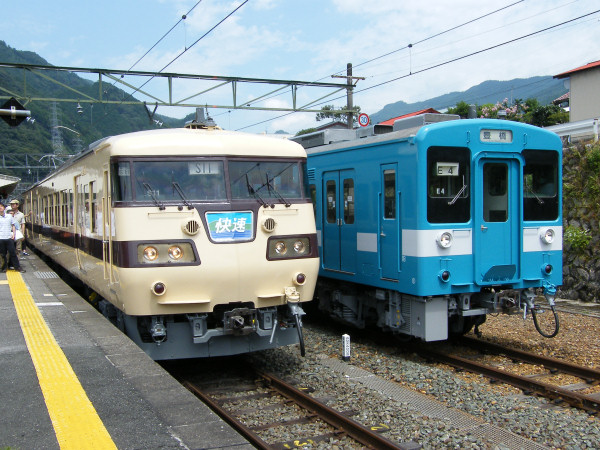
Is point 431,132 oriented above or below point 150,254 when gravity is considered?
above

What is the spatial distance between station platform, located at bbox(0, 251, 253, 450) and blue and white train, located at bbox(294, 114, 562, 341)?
383 centimetres

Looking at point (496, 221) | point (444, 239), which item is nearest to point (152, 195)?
point (444, 239)

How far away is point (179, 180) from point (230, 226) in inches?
30.4

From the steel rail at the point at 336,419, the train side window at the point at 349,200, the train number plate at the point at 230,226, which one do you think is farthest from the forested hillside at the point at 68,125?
the steel rail at the point at 336,419

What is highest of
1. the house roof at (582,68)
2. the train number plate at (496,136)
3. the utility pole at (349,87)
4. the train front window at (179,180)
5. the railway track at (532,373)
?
the house roof at (582,68)

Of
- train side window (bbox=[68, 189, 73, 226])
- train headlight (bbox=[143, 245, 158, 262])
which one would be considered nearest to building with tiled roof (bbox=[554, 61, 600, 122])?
train side window (bbox=[68, 189, 73, 226])

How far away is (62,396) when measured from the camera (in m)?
4.83

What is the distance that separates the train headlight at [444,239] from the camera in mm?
8002

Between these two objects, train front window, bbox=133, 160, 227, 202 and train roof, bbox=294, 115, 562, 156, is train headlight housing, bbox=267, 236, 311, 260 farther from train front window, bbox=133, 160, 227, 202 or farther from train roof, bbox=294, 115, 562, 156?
train roof, bbox=294, 115, 562, 156

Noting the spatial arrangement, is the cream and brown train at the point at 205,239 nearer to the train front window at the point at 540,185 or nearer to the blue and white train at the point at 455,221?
the blue and white train at the point at 455,221

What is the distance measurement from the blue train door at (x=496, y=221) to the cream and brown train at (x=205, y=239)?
2.42 metres

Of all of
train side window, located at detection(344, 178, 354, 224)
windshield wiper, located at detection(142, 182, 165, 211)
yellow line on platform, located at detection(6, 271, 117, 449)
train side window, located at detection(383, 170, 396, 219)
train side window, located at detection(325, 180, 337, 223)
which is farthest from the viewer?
train side window, located at detection(325, 180, 337, 223)

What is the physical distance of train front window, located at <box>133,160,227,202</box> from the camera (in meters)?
6.79

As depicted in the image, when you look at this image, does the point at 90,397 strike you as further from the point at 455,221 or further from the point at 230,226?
the point at 455,221
